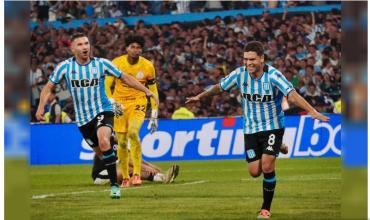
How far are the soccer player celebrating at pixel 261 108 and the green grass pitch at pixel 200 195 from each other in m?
0.43

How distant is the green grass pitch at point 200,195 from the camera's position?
20.3 feet

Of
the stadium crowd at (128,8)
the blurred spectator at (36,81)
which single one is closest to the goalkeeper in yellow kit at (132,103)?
the blurred spectator at (36,81)

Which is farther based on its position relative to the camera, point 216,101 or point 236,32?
point 236,32

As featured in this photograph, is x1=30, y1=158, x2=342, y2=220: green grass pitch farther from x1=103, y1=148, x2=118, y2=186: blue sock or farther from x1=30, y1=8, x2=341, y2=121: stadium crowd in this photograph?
x1=30, y1=8, x2=341, y2=121: stadium crowd

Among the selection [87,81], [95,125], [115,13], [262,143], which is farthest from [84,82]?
[115,13]

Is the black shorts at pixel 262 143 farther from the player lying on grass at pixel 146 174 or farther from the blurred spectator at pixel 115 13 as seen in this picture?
the blurred spectator at pixel 115 13

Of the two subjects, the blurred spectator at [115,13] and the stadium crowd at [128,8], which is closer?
the stadium crowd at [128,8]

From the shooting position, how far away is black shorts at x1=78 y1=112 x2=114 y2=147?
7016mm

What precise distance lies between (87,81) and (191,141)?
4.47 metres

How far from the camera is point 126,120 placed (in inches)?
342

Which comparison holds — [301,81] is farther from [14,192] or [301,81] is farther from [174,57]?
[14,192]

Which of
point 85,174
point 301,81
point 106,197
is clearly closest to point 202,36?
point 301,81

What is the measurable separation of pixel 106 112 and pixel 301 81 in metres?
6.58

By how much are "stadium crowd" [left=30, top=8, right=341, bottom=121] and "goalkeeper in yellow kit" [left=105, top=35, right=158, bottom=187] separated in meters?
4.14
